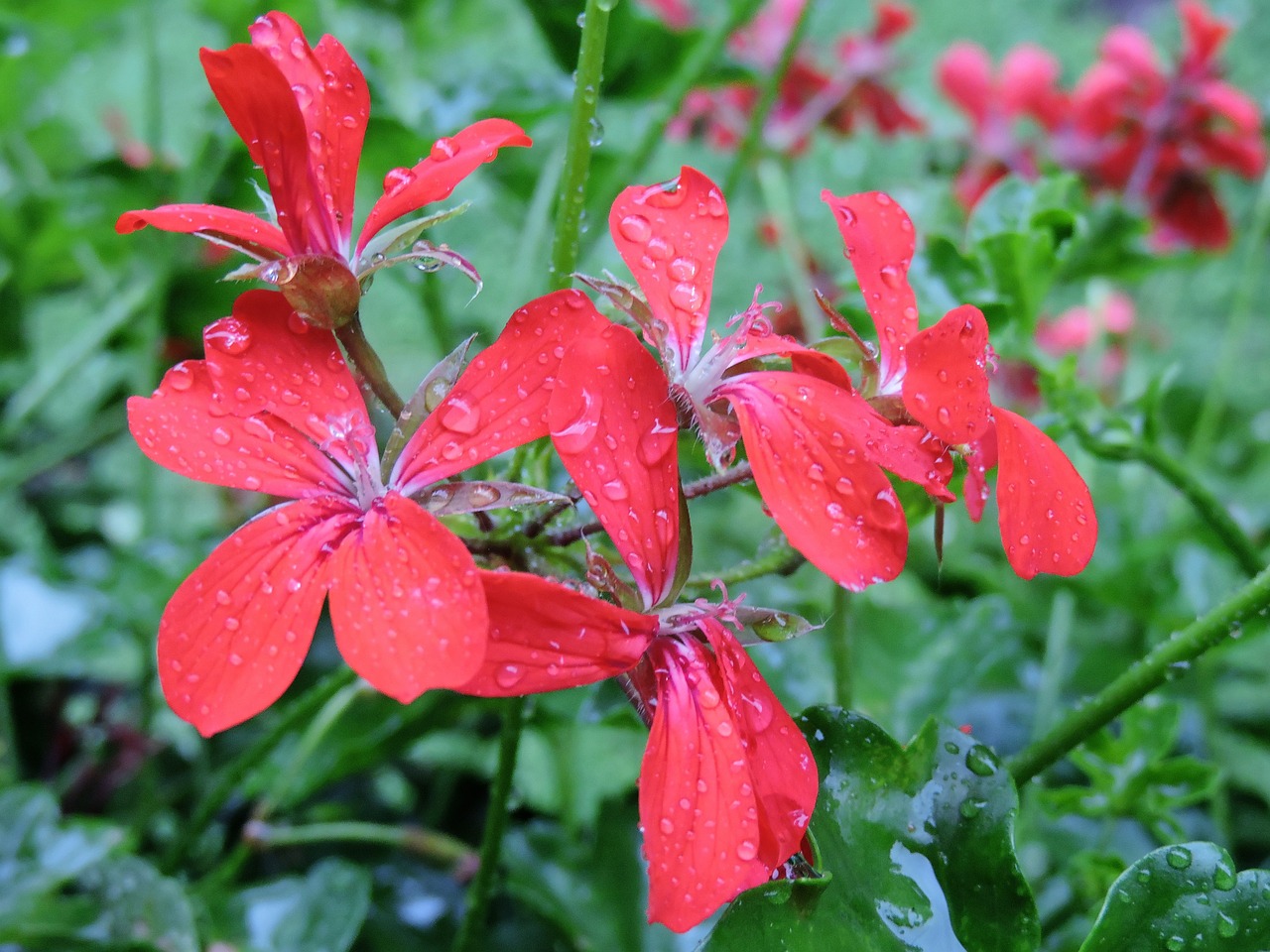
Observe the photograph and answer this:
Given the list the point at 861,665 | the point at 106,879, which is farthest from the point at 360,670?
the point at 861,665

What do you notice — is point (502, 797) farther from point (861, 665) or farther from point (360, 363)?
point (861, 665)

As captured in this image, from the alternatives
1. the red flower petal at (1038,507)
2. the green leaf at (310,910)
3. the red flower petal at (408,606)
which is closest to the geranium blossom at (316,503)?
the red flower petal at (408,606)

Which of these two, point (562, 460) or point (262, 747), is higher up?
point (562, 460)

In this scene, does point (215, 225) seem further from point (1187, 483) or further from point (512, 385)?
point (1187, 483)

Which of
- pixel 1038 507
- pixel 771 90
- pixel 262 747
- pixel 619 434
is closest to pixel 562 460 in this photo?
pixel 619 434

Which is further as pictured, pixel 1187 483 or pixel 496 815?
pixel 1187 483

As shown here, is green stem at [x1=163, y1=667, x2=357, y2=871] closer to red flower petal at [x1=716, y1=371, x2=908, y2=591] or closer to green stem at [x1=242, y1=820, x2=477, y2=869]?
green stem at [x1=242, y1=820, x2=477, y2=869]

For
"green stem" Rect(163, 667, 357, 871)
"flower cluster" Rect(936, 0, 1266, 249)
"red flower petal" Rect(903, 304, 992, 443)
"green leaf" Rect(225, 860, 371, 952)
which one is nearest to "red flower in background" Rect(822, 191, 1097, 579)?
"red flower petal" Rect(903, 304, 992, 443)
